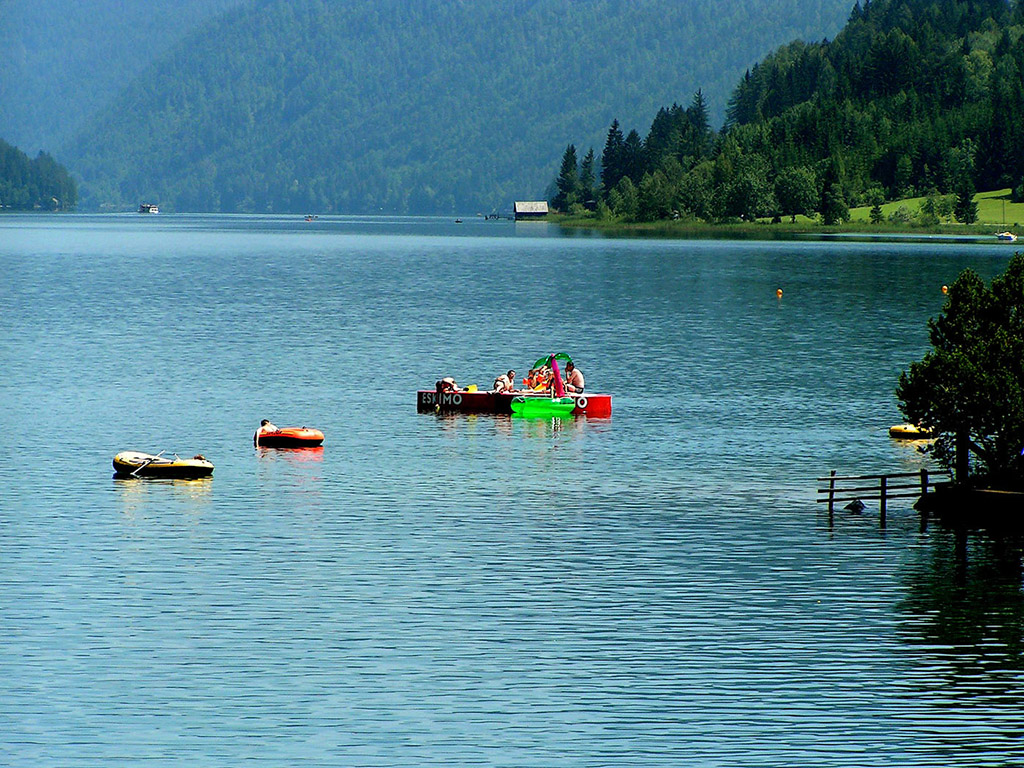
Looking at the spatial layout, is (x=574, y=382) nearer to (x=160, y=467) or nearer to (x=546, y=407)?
(x=546, y=407)

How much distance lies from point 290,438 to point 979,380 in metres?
40.4

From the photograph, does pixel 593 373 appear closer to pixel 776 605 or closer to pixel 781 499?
pixel 781 499

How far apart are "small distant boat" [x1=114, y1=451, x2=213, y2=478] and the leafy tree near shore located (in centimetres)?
3481

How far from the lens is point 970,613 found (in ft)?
176

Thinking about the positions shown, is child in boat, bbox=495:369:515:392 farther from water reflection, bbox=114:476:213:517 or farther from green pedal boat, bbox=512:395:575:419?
water reflection, bbox=114:476:213:517

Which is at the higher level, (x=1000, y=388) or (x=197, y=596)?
(x=1000, y=388)

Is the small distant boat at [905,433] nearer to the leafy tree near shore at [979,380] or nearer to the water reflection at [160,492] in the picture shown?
the leafy tree near shore at [979,380]

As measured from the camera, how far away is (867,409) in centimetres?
10938

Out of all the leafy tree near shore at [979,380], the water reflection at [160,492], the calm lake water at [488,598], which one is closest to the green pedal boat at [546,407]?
the calm lake water at [488,598]

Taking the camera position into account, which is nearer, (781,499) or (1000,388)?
(1000,388)

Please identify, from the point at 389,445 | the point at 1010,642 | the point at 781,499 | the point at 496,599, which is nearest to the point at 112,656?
the point at 496,599

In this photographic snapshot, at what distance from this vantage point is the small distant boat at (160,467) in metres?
79.4

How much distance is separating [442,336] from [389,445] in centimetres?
7588

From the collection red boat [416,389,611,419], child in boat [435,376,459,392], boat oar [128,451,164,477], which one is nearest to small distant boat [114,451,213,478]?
boat oar [128,451,164,477]
